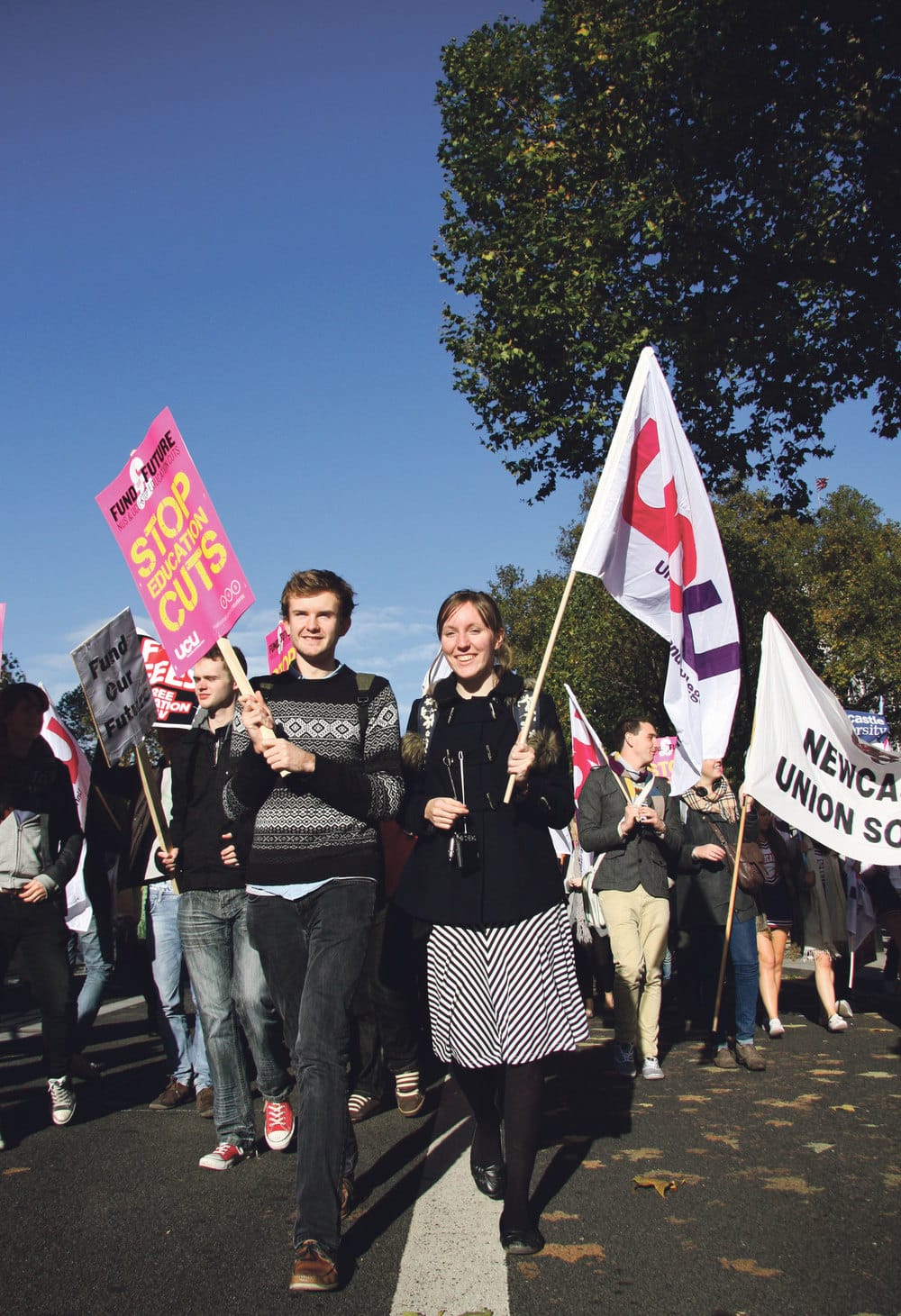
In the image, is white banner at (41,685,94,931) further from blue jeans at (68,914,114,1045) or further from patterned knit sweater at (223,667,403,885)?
patterned knit sweater at (223,667,403,885)

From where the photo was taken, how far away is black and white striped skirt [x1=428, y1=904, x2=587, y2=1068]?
3.80m

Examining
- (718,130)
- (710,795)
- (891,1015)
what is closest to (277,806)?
(710,795)

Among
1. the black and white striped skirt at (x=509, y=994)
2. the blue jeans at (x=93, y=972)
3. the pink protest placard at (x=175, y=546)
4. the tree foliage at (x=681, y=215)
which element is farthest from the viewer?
the tree foliage at (x=681, y=215)

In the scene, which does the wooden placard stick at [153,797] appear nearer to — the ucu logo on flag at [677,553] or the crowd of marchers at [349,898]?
the crowd of marchers at [349,898]

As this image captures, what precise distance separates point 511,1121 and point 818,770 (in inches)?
137

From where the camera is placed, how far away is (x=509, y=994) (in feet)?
12.6

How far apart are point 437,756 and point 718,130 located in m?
12.1

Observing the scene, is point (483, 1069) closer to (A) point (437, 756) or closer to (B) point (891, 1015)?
(A) point (437, 756)

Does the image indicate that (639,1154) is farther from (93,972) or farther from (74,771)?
(74,771)

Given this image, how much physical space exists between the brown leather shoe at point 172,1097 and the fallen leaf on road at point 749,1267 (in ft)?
11.2

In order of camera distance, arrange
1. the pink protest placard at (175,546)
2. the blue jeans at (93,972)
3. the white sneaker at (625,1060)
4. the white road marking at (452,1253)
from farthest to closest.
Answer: the blue jeans at (93,972)
the white sneaker at (625,1060)
the pink protest placard at (175,546)
the white road marking at (452,1253)

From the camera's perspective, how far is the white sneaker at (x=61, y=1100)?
5402 millimetres

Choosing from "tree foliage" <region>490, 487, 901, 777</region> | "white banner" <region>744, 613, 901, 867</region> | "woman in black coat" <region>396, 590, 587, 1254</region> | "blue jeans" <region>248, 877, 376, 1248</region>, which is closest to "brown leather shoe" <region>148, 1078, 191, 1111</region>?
"blue jeans" <region>248, 877, 376, 1248</region>

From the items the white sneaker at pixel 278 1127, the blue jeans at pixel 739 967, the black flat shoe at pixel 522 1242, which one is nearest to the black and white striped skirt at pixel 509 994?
the black flat shoe at pixel 522 1242
